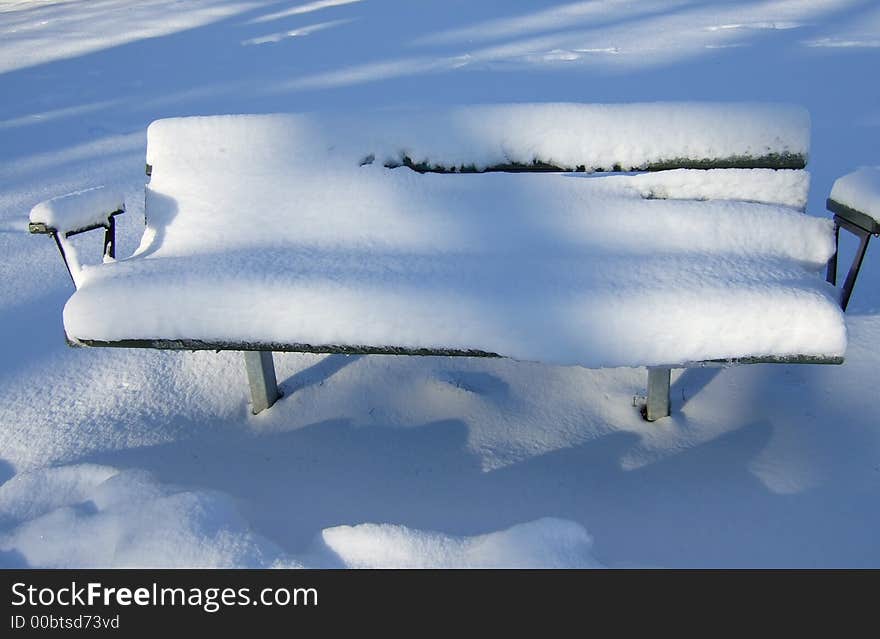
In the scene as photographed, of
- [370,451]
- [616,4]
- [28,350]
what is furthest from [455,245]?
[616,4]

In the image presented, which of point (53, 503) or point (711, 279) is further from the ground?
point (711, 279)

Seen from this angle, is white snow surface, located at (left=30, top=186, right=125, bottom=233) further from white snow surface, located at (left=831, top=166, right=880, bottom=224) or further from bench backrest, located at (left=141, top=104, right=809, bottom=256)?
white snow surface, located at (left=831, top=166, right=880, bottom=224)

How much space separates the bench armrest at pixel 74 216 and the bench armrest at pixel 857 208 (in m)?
2.15

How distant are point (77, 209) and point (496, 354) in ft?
4.32

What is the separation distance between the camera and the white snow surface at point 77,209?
84.7 inches

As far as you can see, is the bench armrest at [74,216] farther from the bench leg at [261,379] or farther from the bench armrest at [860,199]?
the bench armrest at [860,199]

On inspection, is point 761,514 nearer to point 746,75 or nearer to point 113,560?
point 113,560

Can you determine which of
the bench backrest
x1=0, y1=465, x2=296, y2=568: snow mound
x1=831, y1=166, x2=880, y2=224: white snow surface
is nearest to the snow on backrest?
the bench backrest

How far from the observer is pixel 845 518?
1.88m

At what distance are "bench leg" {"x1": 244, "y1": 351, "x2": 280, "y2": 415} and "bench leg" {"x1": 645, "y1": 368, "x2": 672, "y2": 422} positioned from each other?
1186mm

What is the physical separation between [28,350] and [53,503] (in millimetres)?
1113

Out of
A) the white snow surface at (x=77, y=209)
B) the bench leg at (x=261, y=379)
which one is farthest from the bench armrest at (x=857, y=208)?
the white snow surface at (x=77, y=209)

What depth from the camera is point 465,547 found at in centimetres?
170

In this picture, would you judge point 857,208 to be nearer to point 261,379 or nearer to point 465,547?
point 465,547
